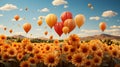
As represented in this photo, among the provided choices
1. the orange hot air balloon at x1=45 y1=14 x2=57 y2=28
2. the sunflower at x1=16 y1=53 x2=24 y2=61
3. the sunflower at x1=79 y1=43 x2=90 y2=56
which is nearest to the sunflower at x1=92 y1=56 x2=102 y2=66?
the sunflower at x1=79 y1=43 x2=90 y2=56

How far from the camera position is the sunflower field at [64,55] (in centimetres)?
783

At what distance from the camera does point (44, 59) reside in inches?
316

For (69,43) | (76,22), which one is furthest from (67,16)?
(69,43)

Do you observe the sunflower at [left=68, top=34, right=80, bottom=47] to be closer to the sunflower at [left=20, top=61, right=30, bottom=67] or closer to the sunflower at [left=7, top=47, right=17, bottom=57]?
the sunflower at [left=20, top=61, right=30, bottom=67]

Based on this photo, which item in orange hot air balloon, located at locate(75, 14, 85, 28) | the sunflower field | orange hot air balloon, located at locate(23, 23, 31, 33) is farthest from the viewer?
orange hot air balloon, located at locate(23, 23, 31, 33)

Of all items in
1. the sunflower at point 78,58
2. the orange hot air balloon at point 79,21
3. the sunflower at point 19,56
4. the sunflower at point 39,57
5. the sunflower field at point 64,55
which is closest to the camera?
the sunflower at point 78,58

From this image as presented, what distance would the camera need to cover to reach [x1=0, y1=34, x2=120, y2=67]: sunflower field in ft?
25.7

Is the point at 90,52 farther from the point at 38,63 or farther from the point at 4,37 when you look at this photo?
the point at 4,37

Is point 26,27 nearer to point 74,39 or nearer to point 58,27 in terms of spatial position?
point 58,27

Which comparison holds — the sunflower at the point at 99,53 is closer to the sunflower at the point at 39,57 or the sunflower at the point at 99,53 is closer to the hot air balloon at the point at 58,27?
the sunflower at the point at 39,57

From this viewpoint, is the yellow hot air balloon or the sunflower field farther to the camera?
the yellow hot air balloon

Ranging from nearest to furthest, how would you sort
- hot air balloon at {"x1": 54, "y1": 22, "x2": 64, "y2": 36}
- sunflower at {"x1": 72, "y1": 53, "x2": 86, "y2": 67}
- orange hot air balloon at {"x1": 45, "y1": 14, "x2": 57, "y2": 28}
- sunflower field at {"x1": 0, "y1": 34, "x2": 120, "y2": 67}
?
sunflower at {"x1": 72, "y1": 53, "x2": 86, "y2": 67}
sunflower field at {"x1": 0, "y1": 34, "x2": 120, "y2": 67}
orange hot air balloon at {"x1": 45, "y1": 14, "x2": 57, "y2": 28}
hot air balloon at {"x1": 54, "y1": 22, "x2": 64, "y2": 36}

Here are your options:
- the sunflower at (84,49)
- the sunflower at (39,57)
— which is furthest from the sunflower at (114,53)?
the sunflower at (39,57)

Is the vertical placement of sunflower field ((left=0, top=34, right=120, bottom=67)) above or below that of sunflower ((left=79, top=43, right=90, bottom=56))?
below
